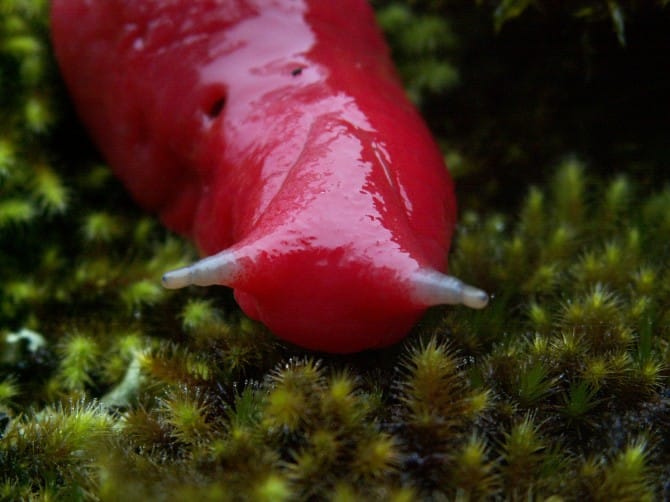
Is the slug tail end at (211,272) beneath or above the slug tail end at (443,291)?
above

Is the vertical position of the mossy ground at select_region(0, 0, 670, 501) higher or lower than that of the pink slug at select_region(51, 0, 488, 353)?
lower

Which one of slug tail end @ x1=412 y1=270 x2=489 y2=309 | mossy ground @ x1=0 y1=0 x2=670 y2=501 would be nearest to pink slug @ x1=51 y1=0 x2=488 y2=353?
slug tail end @ x1=412 y1=270 x2=489 y2=309

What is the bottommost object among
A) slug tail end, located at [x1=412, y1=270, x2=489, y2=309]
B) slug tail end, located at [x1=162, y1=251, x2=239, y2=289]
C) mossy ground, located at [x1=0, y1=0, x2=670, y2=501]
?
mossy ground, located at [x1=0, y1=0, x2=670, y2=501]

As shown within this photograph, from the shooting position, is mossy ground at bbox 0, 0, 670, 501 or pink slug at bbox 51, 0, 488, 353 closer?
Result: mossy ground at bbox 0, 0, 670, 501

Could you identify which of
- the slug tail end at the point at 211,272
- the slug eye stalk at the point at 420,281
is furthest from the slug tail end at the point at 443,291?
the slug tail end at the point at 211,272

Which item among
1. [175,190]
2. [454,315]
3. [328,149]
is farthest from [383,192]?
[175,190]

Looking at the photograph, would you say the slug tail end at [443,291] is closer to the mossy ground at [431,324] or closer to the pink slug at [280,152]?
the pink slug at [280,152]

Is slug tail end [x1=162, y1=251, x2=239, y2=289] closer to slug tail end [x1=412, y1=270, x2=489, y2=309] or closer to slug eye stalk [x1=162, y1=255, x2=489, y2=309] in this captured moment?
slug eye stalk [x1=162, y1=255, x2=489, y2=309]

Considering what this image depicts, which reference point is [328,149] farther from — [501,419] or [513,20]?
[513,20]
